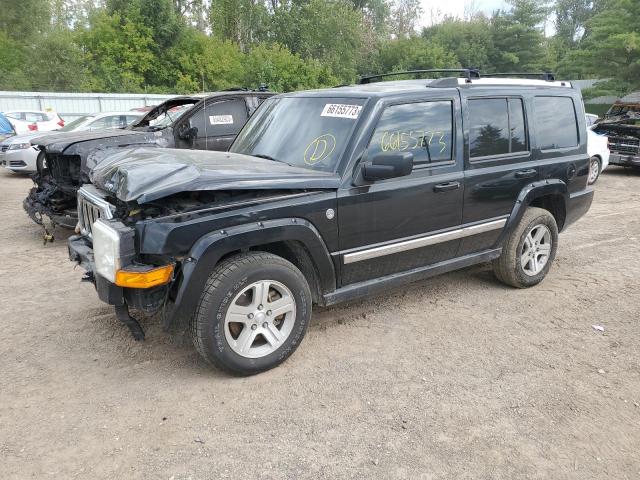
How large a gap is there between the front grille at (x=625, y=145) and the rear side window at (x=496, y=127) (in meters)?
9.33

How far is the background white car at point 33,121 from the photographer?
15578mm

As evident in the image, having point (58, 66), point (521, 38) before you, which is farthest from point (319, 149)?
point (521, 38)

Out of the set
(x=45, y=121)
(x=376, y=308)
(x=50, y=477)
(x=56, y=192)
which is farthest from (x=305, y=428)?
(x=45, y=121)

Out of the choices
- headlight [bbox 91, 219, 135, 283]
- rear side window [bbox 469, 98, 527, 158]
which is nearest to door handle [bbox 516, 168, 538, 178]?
rear side window [bbox 469, 98, 527, 158]

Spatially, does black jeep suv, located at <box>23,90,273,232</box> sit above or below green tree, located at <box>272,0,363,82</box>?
below

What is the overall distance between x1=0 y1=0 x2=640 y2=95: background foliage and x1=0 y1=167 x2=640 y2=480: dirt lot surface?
19814 millimetres

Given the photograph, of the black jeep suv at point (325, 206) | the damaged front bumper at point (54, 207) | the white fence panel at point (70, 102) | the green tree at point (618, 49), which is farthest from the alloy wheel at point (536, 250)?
the white fence panel at point (70, 102)

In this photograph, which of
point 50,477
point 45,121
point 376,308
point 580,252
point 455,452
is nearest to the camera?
point 50,477

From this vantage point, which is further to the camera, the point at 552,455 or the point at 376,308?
the point at 376,308

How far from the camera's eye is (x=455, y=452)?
2.83m

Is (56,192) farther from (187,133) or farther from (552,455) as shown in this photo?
(552,455)

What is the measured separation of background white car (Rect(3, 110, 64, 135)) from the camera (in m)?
15.6

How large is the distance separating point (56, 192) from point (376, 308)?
4.58m

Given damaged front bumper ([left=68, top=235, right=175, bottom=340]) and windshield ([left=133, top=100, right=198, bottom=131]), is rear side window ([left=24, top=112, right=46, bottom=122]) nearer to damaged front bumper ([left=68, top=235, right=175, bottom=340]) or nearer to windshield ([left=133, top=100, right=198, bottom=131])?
windshield ([left=133, top=100, right=198, bottom=131])
